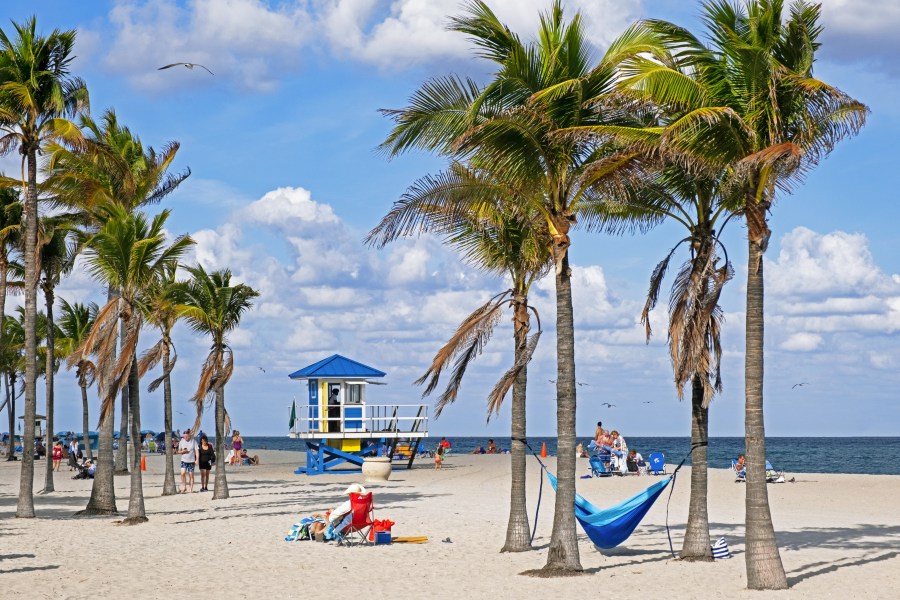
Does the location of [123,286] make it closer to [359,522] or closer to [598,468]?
[359,522]

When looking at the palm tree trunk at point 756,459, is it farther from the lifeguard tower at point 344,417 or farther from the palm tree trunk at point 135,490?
the lifeguard tower at point 344,417

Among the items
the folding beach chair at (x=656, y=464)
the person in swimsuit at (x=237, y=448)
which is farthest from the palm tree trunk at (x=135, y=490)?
Result: the person in swimsuit at (x=237, y=448)

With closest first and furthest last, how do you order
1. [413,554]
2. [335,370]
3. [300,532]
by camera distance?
[413,554], [300,532], [335,370]

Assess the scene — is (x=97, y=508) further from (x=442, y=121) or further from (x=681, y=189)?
(x=681, y=189)

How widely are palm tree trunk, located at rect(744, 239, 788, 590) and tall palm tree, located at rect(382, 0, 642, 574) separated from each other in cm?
188

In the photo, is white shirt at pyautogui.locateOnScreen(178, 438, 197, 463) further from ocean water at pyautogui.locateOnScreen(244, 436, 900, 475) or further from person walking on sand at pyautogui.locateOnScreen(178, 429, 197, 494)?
ocean water at pyautogui.locateOnScreen(244, 436, 900, 475)

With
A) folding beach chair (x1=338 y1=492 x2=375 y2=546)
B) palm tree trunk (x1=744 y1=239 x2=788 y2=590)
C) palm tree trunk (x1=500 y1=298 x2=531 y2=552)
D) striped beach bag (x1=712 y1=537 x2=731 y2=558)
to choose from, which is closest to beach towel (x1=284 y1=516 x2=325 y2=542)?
folding beach chair (x1=338 y1=492 x2=375 y2=546)

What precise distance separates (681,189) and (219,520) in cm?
1028

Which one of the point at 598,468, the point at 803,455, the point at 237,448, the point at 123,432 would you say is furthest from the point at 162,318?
the point at 803,455

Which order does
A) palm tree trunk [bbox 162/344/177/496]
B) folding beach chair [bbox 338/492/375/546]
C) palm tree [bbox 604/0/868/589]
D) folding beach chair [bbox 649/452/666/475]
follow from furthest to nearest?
folding beach chair [bbox 649/452/666/475] → palm tree trunk [bbox 162/344/177/496] → folding beach chair [bbox 338/492/375/546] → palm tree [bbox 604/0/868/589]

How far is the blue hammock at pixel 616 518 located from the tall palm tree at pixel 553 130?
99 centimetres

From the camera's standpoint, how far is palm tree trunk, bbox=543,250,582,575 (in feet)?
37.6

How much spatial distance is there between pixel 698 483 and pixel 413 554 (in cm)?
389

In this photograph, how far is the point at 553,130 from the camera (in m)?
11.5
